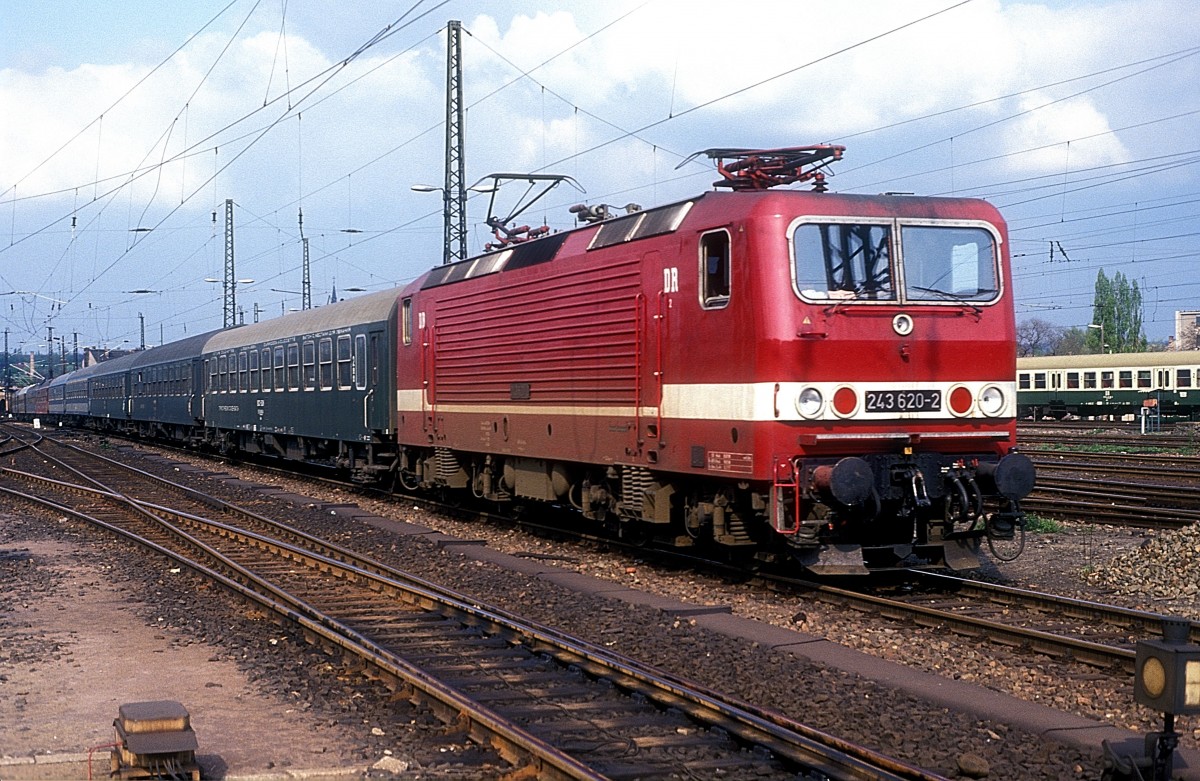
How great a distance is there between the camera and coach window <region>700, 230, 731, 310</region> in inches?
436

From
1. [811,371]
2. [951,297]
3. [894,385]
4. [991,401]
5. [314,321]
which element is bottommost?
[991,401]

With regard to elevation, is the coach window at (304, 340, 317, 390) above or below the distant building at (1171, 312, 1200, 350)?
below

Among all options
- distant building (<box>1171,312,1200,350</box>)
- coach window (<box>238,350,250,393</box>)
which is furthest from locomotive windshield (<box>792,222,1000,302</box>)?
distant building (<box>1171,312,1200,350</box>)

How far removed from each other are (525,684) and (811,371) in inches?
157

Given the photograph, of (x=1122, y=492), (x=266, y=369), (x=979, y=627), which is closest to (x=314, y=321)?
(x=266, y=369)

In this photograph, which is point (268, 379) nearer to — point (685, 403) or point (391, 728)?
point (685, 403)

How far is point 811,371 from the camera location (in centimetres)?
1052

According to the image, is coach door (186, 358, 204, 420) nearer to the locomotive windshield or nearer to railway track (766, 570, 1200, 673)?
railway track (766, 570, 1200, 673)

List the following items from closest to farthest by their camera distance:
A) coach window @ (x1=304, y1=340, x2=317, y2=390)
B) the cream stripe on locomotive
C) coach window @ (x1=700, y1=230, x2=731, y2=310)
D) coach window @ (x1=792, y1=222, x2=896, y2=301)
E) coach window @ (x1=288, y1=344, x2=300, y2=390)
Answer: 1. the cream stripe on locomotive
2. coach window @ (x1=792, y1=222, x2=896, y2=301)
3. coach window @ (x1=700, y1=230, x2=731, y2=310)
4. coach window @ (x1=304, y1=340, x2=317, y2=390)
5. coach window @ (x1=288, y1=344, x2=300, y2=390)

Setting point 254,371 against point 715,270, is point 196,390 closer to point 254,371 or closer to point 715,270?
point 254,371

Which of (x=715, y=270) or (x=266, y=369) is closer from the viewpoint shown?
(x=715, y=270)

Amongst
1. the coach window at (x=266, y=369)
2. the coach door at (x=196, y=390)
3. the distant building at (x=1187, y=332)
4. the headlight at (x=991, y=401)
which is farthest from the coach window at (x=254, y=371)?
the distant building at (x=1187, y=332)

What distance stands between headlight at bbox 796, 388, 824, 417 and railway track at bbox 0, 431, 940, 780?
288 cm

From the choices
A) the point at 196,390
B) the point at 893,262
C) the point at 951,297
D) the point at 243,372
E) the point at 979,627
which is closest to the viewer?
the point at 979,627
